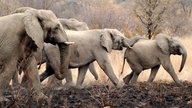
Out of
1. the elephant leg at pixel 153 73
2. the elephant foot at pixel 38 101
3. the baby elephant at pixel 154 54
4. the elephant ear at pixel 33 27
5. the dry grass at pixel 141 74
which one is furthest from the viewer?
the dry grass at pixel 141 74

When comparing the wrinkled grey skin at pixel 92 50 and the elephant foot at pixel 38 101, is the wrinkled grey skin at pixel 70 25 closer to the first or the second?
the wrinkled grey skin at pixel 92 50

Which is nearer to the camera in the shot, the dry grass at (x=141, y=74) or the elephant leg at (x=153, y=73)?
the elephant leg at (x=153, y=73)

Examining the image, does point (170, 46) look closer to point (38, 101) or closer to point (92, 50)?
point (92, 50)

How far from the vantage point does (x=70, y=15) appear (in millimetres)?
41906

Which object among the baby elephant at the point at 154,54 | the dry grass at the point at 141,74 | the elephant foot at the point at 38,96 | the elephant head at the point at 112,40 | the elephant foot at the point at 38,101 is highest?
the elephant foot at the point at 38,101

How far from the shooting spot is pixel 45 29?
7.53m

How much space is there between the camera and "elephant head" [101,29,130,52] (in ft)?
34.9

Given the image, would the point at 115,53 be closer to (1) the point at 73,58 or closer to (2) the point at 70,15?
(1) the point at 73,58

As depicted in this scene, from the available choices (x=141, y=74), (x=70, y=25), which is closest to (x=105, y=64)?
(x=70, y=25)

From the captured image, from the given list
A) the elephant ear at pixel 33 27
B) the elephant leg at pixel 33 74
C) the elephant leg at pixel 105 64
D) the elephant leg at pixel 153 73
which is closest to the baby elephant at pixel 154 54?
the elephant leg at pixel 153 73

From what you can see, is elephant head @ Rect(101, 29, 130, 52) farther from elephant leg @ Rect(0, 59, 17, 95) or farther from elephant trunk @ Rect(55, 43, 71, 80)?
elephant leg @ Rect(0, 59, 17, 95)

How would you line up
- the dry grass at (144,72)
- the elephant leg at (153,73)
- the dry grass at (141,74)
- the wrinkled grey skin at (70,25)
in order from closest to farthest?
the elephant leg at (153,73), the wrinkled grey skin at (70,25), the dry grass at (141,74), the dry grass at (144,72)

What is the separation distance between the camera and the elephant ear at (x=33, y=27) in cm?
716

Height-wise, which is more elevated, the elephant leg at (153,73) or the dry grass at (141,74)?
the elephant leg at (153,73)
